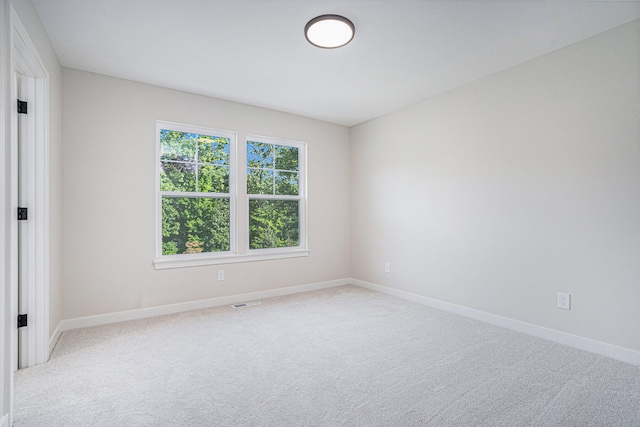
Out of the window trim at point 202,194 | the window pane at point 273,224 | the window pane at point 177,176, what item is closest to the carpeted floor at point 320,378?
the window trim at point 202,194

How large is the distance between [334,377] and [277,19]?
2533mm

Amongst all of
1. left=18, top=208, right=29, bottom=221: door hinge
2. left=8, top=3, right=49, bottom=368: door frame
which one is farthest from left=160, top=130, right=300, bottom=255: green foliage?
left=18, top=208, right=29, bottom=221: door hinge

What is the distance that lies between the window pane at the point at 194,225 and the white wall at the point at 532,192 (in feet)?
7.31

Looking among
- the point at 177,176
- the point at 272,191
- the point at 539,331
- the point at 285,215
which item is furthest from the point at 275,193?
the point at 539,331

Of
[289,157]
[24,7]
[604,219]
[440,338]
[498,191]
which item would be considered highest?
[24,7]

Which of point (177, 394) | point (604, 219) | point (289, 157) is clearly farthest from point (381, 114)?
point (177, 394)

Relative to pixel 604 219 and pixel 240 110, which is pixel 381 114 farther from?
pixel 604 219

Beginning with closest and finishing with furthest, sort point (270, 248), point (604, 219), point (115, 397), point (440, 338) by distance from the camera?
point (115, 397) < point (604, 219) < point (440, 338) < point (270, 248)

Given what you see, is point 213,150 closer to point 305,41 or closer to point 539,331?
point 305,41

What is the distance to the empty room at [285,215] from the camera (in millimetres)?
1955

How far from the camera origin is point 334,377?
216 cm

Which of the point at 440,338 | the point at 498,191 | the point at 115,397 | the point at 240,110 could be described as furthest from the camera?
the point at 240,110

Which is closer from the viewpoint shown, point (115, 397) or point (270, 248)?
point (115, 397)

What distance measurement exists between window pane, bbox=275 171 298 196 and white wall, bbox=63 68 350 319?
653mm
